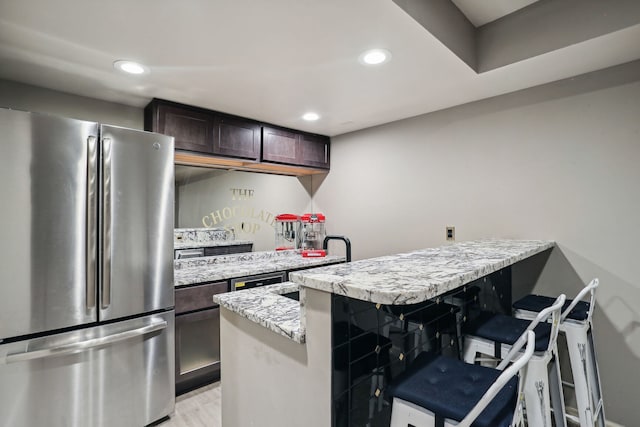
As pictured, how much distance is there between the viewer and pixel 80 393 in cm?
171

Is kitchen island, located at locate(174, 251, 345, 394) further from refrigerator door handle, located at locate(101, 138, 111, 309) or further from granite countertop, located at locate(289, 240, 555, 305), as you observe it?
granite countertop, located at locate(289, 240, 555, 305)

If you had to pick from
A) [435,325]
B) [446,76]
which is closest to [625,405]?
[435,325]

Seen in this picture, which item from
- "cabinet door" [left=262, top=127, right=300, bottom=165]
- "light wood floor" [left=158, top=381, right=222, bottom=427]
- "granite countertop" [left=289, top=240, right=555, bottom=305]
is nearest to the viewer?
"granite countertop" [left=289, top=240, right=555, bottom=305]

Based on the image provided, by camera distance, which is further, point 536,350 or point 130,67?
point 130,67

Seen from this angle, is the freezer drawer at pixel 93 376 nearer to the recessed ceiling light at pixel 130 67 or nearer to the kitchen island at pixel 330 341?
the kitchen island at pixel 330 341

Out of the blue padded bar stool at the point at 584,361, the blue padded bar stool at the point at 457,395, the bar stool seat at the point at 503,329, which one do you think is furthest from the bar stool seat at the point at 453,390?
the blue padded bar stool at the point at 584,361

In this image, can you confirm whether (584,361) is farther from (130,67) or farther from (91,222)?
(130,67)

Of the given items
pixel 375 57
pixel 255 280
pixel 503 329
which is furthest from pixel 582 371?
pixel 255 280

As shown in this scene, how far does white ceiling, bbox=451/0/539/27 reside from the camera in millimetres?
1781

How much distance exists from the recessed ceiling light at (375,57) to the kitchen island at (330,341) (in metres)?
1.19

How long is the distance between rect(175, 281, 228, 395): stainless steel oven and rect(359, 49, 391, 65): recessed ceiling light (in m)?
1.89

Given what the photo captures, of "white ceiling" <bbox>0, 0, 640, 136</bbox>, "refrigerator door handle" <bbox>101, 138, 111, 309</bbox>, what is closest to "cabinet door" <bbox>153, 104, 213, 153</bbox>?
"white ceiling" <bbox>0, 0, 640, 136</bbox>

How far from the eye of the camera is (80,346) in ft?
5.49

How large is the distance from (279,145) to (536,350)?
264 centimetres
